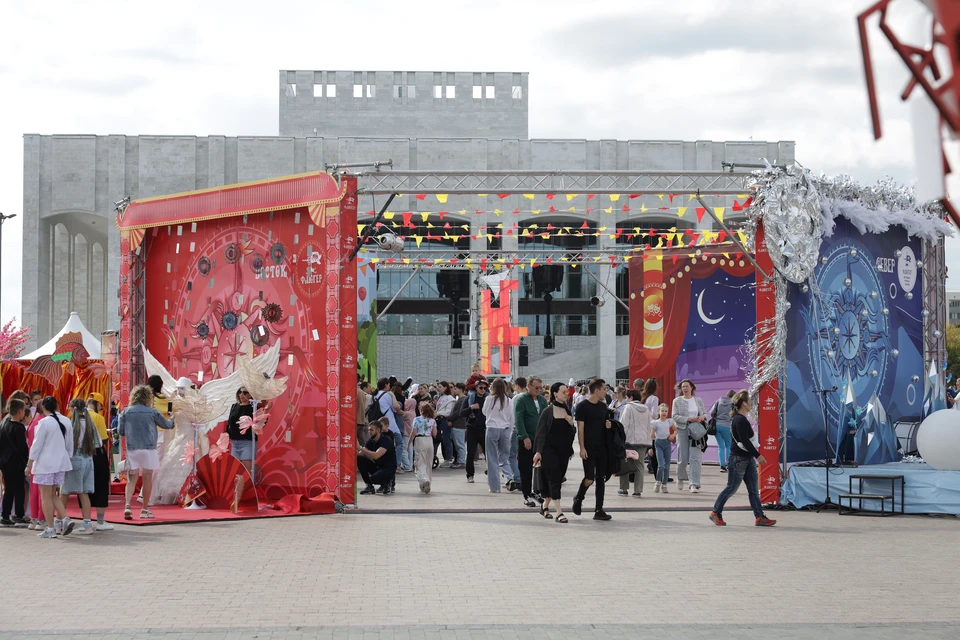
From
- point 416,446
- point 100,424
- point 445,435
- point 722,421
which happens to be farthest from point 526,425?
point 445,435

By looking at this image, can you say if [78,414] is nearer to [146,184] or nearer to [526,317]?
[146,184]

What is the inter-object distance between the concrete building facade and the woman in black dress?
29651 mm

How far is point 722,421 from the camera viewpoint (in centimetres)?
1809

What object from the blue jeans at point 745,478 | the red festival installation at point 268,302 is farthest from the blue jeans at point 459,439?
the blue jeans at point 745,478

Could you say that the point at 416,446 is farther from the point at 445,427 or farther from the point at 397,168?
the point at 397,168

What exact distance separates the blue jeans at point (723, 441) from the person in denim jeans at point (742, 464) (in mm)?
6386

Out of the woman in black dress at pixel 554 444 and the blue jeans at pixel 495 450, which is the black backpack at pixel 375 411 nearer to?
the blue jeans at pixel 495 450

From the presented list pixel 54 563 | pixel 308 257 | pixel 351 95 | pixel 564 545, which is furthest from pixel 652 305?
pixel 351 95

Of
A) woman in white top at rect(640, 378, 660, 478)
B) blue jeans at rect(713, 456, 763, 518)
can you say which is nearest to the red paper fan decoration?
blue jeans at rect(713, 456, 763, 518)

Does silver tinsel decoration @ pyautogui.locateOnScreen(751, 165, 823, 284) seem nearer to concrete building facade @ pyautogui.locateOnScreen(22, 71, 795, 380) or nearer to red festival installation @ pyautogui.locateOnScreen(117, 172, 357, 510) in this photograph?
red festival installation @ pyautogui.locateOnScreen(117, 172, 357, 510)

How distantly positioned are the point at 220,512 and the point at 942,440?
9.05m

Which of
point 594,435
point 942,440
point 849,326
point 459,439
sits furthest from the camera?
point 459,439

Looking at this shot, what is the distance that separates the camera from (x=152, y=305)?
55.6 ft

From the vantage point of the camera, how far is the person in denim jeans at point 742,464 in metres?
12.5
